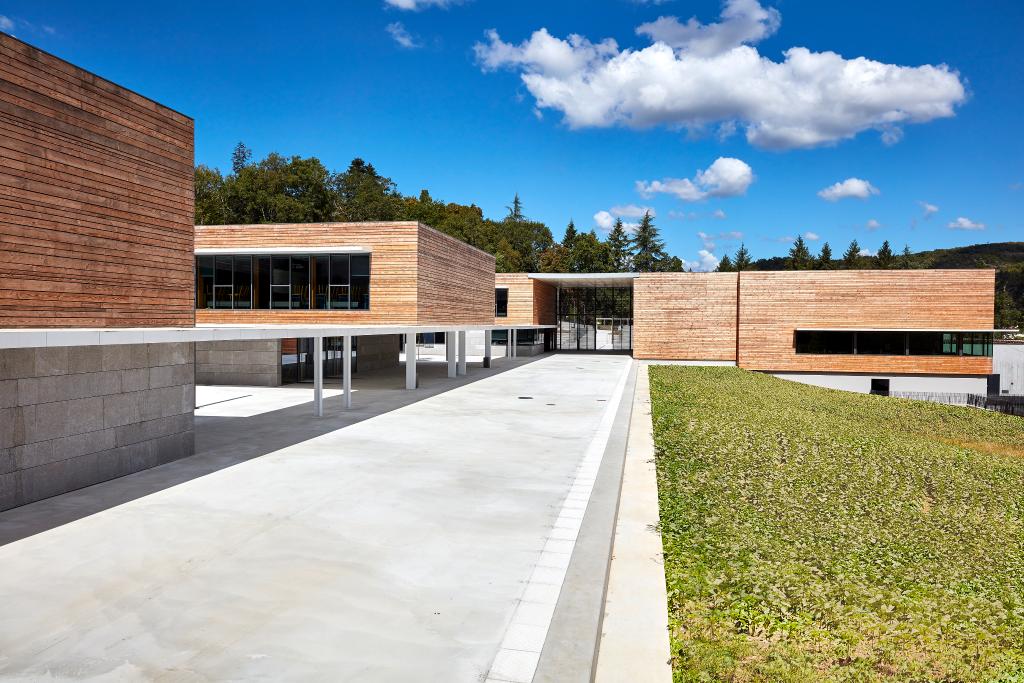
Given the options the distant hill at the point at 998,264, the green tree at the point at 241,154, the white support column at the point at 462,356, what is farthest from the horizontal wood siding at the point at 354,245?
the green tree at the point at 241,154

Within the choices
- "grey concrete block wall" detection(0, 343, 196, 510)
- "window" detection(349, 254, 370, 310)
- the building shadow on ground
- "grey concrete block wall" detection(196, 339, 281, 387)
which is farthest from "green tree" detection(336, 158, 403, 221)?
"grey concrete block wall" detection(0, 343, 196, 510)

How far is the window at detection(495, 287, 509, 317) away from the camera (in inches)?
1523

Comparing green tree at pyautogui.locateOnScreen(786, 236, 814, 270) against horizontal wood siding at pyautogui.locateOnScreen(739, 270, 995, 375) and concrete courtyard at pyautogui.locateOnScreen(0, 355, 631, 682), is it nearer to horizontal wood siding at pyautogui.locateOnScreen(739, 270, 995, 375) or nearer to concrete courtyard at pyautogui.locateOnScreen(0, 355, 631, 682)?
horizontal wood siding at pyautogui.locateOnScreen(739, 270, 995, 375)

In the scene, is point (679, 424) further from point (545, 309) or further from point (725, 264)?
point (725, 264)

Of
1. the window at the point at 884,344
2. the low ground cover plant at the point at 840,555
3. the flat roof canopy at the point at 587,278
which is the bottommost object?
the low ground cover plant at the point at 840,555

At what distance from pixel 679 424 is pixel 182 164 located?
10.7 meters

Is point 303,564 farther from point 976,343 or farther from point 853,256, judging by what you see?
point 853,256

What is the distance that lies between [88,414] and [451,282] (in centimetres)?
1851

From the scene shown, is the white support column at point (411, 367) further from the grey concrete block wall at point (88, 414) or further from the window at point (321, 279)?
the grey concrete block wall at point (88, 414)

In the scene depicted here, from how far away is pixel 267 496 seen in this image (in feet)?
26.2

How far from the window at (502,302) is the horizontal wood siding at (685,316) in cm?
762

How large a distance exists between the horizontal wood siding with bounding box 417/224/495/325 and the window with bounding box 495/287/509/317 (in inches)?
205

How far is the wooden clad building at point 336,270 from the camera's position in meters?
22.5

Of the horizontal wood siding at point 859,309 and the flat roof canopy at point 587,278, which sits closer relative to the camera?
the horizontal wood siding at point 859,309
